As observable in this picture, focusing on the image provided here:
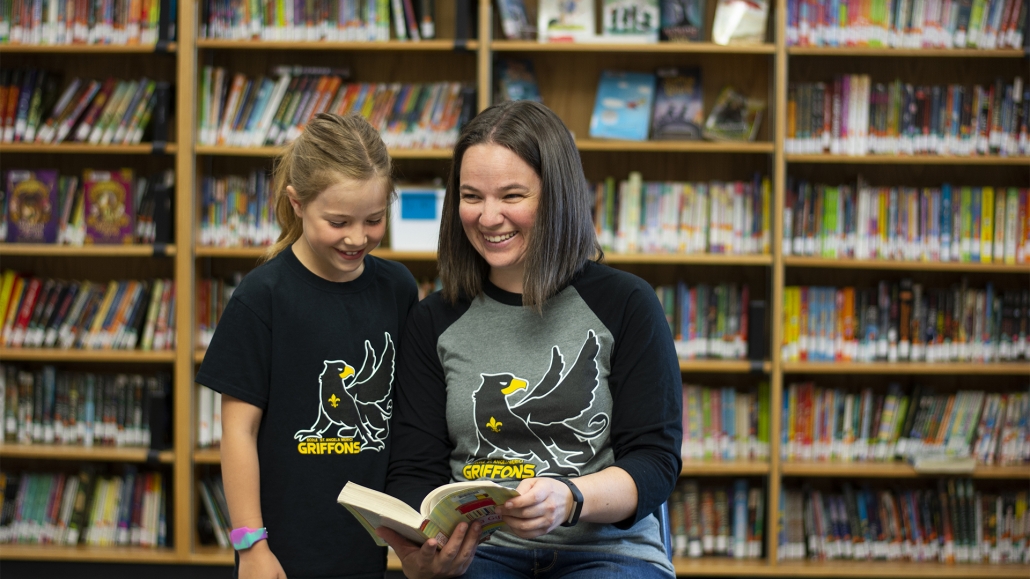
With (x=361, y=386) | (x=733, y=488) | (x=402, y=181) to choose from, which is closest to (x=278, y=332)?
(x=361, y=386)

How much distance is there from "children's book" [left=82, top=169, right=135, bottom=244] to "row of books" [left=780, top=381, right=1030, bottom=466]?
258 centimetres

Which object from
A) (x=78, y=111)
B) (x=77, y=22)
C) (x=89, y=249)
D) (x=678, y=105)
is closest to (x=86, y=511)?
(x=89, y=249)

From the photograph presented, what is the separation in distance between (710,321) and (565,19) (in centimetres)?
123

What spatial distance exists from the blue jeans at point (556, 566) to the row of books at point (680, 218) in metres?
1.80

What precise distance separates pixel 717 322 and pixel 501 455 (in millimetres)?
1842

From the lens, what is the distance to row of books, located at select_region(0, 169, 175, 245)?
3.11 metres

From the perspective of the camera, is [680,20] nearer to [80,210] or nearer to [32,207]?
[80,210]

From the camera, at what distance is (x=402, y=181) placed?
10.2 feet

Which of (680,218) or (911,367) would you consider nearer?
(911,367)

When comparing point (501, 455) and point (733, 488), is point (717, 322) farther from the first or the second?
point (501, 455)

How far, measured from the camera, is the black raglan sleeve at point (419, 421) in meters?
1.45

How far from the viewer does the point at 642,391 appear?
1.39 meters

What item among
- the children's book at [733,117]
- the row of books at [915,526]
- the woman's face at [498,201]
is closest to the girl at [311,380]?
the woman's face at [498,201]

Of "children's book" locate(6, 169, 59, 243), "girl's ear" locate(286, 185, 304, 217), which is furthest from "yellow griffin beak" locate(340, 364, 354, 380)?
"children's book" locate(6, 169, 59, 243)
